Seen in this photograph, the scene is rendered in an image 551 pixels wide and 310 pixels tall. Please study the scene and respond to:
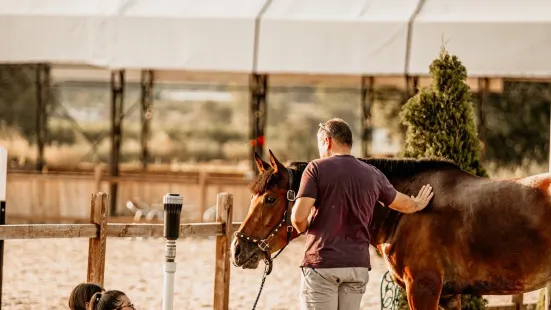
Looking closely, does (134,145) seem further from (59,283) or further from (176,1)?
(59,283)

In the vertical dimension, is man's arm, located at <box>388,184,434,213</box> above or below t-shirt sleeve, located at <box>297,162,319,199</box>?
below

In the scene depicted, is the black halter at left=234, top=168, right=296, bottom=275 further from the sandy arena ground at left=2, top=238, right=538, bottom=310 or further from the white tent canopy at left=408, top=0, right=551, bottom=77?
the white tent canopy at left=408, top=0, right=551, bottom=77

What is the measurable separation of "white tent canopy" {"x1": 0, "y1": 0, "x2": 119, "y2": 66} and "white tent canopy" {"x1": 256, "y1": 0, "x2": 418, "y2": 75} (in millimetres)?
2775

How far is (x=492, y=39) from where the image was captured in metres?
16.0

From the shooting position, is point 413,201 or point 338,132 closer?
point 338,132

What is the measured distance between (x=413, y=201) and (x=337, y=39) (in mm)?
10853

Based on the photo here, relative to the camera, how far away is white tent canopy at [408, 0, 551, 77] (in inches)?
613

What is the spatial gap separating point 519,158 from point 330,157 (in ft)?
85.3

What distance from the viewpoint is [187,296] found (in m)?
12.1

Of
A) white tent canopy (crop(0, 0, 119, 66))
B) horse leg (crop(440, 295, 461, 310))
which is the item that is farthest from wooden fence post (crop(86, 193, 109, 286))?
white tent canopy (crop(0, 0, 119, 66))

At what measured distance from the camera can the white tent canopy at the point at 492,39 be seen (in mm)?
15570

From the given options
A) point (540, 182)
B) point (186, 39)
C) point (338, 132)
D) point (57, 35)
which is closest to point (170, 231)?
point (338, 132)

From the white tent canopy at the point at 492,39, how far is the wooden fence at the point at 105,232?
7.53m

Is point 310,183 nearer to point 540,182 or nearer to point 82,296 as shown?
point 82,296
